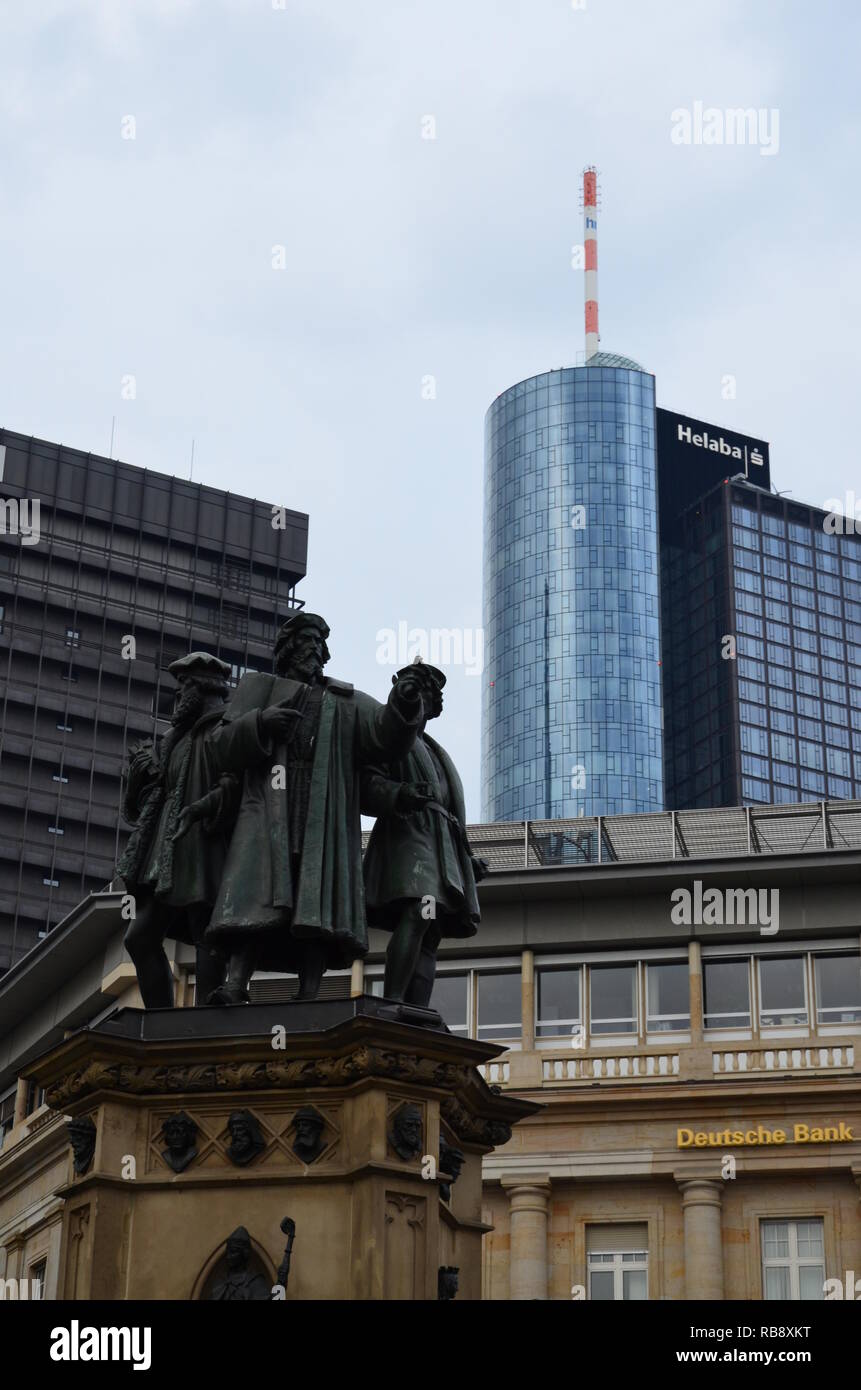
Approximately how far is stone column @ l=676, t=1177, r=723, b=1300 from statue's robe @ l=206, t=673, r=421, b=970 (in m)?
38.5

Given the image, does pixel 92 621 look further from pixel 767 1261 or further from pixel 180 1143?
pixel 180 1143

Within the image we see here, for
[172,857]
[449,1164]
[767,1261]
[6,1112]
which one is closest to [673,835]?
[767,1261]

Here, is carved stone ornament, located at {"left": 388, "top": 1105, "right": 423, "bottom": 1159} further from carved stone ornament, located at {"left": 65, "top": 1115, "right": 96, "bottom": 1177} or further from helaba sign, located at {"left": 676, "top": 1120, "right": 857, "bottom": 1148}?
helaba sign, located at {"left": 676, "top": 1120, "right": 857, "bottom": 1148}

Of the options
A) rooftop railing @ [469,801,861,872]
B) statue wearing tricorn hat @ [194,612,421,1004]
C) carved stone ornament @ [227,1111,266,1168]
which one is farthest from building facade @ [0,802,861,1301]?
carved stone ornament @ [227,1111,266,1168]

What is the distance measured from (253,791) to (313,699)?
0.77 m

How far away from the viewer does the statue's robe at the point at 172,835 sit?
1447cm

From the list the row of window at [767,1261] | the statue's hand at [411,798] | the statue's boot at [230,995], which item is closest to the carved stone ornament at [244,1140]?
the statue's boot at [230,995]

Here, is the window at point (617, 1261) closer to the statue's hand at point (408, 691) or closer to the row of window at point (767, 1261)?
the row of window at point (767, 1261)

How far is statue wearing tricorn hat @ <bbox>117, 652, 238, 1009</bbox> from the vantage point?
14492 mm

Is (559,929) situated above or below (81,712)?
below

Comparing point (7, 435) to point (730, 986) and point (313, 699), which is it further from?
point (313, 699)
